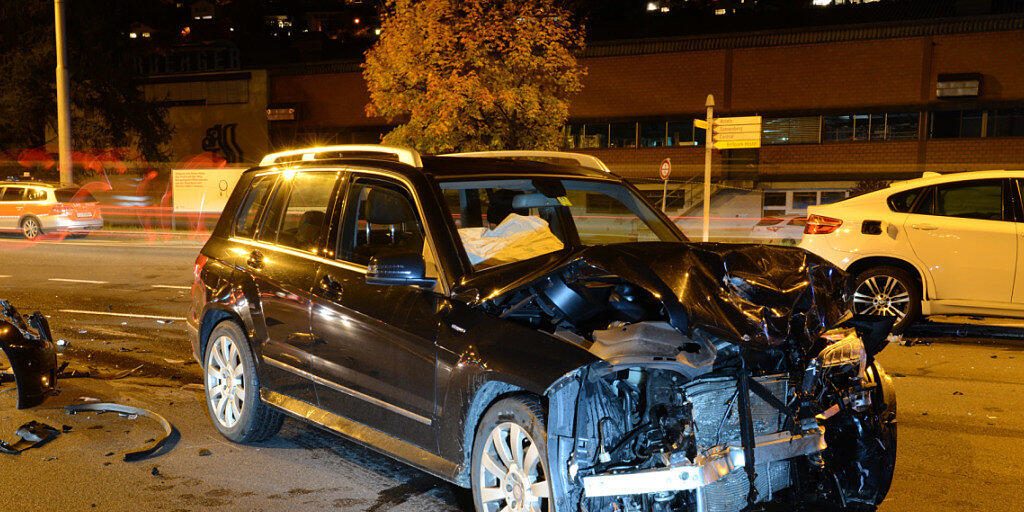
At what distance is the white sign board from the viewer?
2658 cm

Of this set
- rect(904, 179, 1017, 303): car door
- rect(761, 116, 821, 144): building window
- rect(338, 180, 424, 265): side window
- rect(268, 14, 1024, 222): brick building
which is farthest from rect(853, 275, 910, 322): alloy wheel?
rect(761, 116, 821, 144): building window

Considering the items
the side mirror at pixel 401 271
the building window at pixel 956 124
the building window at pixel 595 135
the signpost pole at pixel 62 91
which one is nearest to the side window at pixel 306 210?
the side mirror at pixel 401 271

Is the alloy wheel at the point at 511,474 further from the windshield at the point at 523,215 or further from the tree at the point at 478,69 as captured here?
the tree at the point at 478,69

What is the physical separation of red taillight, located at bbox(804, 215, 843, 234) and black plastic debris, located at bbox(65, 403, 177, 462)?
22.7 ft

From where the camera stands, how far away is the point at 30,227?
2464 centimetres

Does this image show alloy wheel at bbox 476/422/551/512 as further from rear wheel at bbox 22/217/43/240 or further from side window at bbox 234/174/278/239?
rear wheel at bbox 22/217/43/240

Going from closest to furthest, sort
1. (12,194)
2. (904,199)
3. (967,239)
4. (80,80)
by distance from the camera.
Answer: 1. (967,239)
2. (904,199)
3. (12,194)
4. (80,80)

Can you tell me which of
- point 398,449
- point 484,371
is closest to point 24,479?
point 398,449

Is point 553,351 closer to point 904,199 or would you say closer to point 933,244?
point 933,244

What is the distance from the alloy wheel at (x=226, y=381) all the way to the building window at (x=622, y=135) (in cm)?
3261

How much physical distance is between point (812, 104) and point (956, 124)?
5.39 metres

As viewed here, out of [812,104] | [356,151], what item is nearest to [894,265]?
[356,151]

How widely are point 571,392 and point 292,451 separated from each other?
2680mm

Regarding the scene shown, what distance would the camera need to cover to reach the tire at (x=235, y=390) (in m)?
5.39
